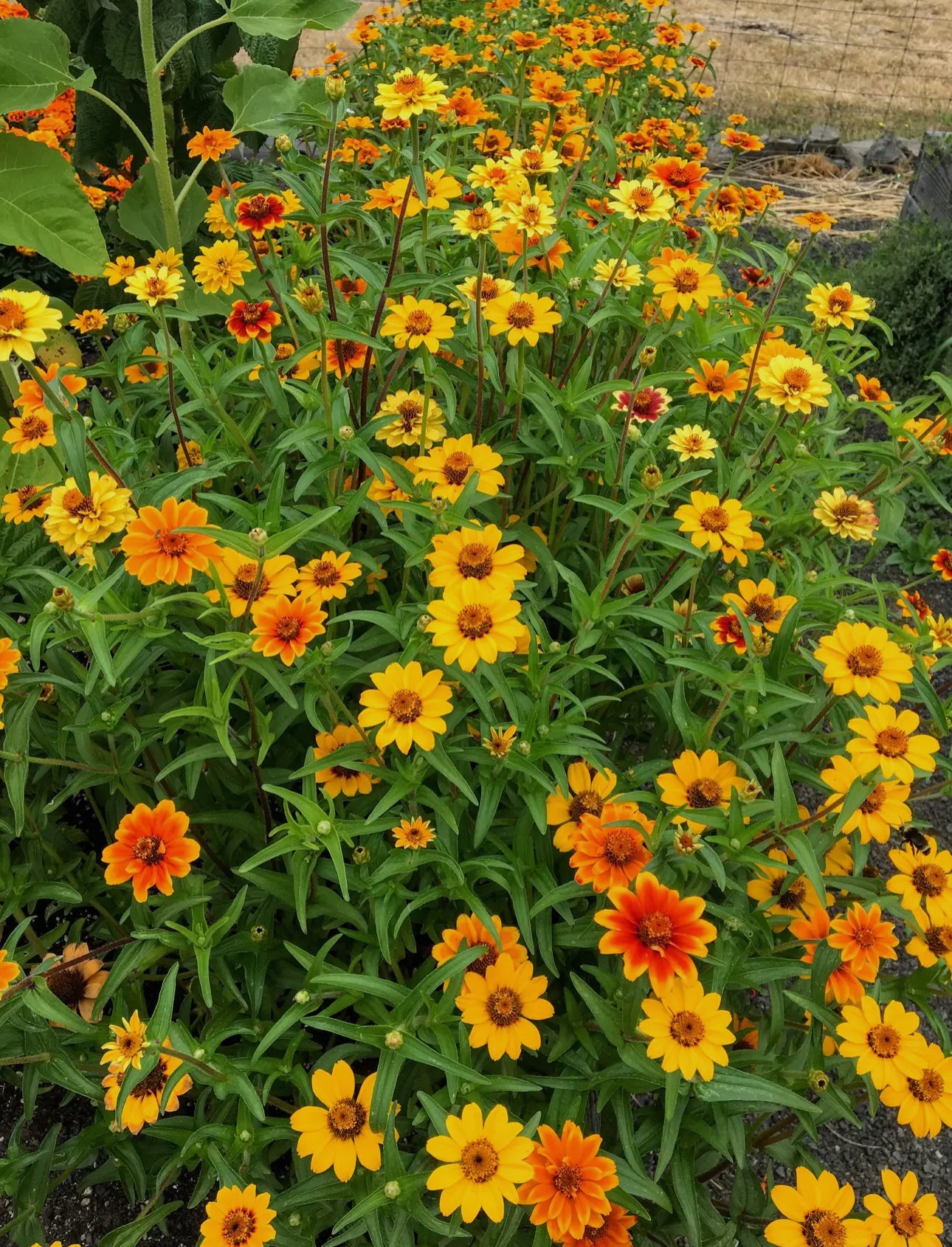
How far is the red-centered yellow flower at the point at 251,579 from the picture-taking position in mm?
1178

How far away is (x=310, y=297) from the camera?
1.31 meters

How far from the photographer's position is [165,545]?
1.12 meters

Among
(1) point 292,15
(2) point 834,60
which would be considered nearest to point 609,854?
(1) point 292,15

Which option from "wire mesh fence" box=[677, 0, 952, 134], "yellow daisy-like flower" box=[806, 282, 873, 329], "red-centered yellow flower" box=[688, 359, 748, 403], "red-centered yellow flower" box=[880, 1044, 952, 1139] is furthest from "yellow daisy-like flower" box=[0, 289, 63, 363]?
"wire mesh fence" box=[677, 0, 952, 134]

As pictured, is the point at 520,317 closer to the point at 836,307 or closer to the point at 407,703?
the point at 836,307

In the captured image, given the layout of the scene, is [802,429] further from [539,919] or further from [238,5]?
[238,5]

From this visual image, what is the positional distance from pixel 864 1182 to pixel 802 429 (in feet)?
5.15

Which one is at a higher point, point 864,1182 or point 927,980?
point 927,980

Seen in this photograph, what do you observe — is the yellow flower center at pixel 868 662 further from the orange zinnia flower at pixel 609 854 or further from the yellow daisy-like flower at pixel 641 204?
the yellow daisy-like flower at pixel 641 204

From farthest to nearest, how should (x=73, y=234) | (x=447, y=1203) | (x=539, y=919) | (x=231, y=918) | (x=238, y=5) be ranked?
(x=238, y=5) → (x=73, y=234) → (x=539, y=919) → (x=231, y=918) → (x=447, y=1203)

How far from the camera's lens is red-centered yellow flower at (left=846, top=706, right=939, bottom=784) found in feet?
3.61

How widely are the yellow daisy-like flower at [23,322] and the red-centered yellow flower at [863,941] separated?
1.32 m

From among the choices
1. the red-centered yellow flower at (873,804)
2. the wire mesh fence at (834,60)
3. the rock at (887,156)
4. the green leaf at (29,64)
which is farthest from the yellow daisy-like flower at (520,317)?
the wire mesh fence at (834,60)

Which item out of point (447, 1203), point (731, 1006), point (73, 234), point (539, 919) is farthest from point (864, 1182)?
point (73, 234)
